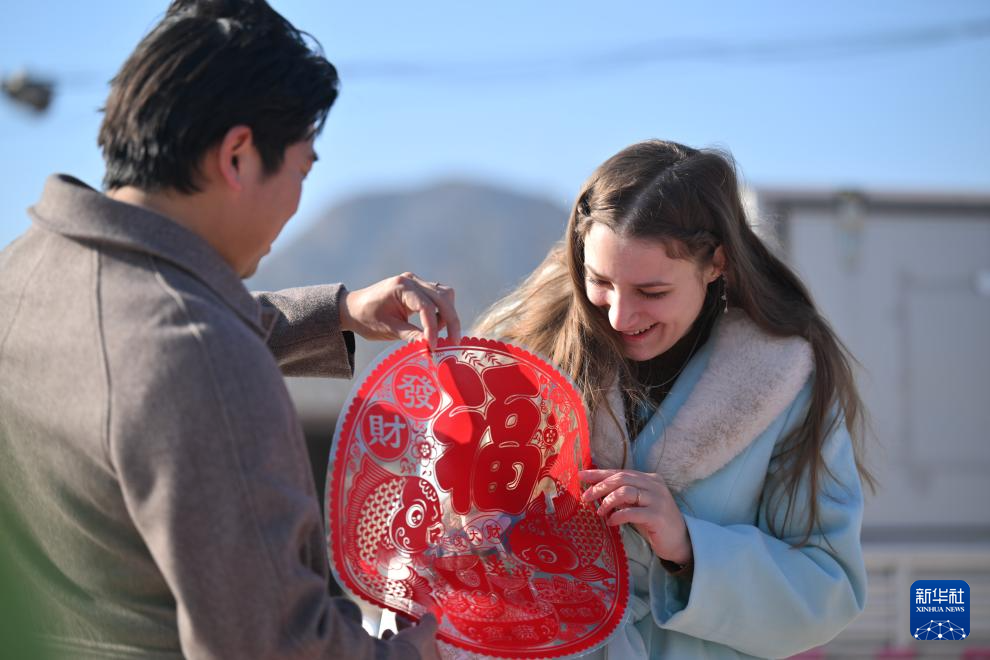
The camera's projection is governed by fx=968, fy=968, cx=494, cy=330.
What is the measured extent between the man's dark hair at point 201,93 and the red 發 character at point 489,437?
651 mm

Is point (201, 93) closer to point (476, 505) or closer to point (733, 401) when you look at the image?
point (476, 505)

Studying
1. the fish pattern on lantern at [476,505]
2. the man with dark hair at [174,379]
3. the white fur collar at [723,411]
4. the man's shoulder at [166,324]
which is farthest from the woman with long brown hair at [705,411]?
the man's shoulder at [166,324]

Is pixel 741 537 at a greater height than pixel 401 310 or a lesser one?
lesser

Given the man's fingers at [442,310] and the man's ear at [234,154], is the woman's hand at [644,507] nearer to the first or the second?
the man's fingers at [442,310]

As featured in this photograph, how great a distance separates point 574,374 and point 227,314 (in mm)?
935

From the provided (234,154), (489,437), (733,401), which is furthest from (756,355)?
(234,154)

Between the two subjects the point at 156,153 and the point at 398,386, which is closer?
the point at 156,153

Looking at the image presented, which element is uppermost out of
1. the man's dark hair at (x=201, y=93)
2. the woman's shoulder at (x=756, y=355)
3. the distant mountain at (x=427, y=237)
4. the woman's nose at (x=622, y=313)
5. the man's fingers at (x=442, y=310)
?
the man's dark hair at (x=201, y=93)

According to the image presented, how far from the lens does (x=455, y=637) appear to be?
5.51 ft

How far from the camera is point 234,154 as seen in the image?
1292mm

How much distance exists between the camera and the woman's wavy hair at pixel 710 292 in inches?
75.8

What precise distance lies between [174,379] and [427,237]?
68.2 ft

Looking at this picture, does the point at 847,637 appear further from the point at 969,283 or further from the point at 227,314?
the point at 227,314

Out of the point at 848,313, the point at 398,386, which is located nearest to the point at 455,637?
the point at 398,386
